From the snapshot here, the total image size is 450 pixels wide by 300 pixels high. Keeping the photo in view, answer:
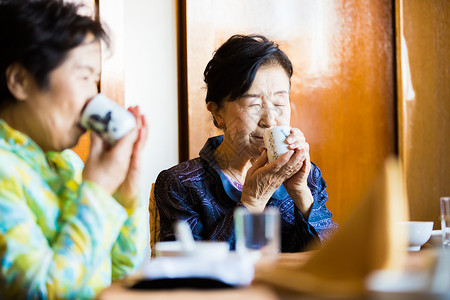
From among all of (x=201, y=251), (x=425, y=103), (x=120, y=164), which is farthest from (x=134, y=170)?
(x=425, y=103)

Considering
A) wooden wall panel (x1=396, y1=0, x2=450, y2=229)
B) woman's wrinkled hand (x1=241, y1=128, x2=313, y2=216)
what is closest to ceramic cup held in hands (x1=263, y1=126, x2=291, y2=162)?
woman's wrinkled hand (x1=241, y1=128, x2=313, y2=216)

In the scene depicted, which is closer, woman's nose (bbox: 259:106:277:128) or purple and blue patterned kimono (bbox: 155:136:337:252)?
purple and blue patterned kimono (bbox: 155:136:337:252)

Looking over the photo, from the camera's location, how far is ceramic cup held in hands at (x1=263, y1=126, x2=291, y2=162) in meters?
1.47

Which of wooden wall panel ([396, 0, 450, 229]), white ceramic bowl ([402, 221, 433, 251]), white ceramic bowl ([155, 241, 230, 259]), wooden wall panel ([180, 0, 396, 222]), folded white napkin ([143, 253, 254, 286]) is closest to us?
folded white napkin ([143, 253, 254, 286])

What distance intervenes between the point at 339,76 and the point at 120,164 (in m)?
1.94

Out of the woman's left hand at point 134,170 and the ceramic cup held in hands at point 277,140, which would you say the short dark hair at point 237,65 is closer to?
the ceramic cup held in hands at point 277,140

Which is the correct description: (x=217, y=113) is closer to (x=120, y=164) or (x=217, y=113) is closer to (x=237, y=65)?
(x=237, y=65)

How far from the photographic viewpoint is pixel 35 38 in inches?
40.3

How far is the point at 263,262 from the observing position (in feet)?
3.13

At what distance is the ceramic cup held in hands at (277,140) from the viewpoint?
1.47 metres

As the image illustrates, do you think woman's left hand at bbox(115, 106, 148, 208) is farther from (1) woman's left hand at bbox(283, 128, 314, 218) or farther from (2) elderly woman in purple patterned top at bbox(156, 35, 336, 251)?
(1) woman's left hand at bbox(283, 128, 314, 218)

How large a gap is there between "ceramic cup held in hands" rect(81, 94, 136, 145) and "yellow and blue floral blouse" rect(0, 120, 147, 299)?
0.11 metres

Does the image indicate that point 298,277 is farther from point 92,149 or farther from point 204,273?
point 92,149

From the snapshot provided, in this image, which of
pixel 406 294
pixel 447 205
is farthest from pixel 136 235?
pixel 447 205
